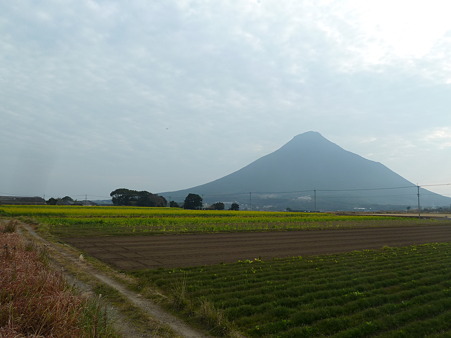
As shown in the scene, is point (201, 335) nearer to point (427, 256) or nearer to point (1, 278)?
point (1, 278)

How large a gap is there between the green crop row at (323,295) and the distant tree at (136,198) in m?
90.8

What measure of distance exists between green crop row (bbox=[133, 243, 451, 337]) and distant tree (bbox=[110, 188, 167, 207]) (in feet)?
298

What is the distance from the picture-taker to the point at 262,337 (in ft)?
18.8

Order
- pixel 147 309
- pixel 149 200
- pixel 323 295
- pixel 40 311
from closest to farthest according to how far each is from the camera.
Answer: pixel 40 311 < pixel 147 309 < pixel 323 295 < pixel 149 200

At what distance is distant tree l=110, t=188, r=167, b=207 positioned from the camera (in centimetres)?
9994

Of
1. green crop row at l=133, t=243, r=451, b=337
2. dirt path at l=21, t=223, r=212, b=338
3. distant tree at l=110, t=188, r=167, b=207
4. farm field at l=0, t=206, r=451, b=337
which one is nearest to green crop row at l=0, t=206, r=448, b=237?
farm field at l=0, t=206, r=451, b=337

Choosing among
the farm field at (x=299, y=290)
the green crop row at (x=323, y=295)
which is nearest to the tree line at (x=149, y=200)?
the farm field at (x=299, y=290)

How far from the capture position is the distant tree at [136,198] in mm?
99938

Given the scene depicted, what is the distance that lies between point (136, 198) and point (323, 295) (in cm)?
10246

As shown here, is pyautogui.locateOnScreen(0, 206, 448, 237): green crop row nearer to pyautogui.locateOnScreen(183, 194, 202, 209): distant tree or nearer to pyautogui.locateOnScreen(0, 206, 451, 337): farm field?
pyautogui.locateOnScreen(0, 206, 451, 337): farm field

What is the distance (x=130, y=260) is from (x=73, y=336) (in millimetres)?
10188

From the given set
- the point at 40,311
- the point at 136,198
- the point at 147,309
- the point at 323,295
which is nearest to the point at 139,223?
the point at 147,309

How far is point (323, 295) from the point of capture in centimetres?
812

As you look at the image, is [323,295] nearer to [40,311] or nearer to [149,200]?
[40,311]
